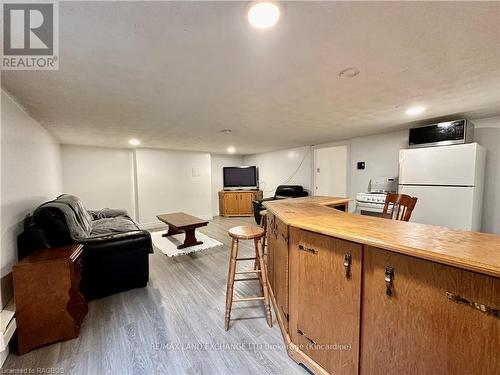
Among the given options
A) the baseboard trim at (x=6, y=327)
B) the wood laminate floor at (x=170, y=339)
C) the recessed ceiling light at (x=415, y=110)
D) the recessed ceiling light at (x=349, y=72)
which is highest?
the recessed ceiling light at (x=415, y=110)

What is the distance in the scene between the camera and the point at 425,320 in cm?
87

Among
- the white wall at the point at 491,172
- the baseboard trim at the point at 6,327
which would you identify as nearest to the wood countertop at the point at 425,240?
the baseboard trim at the point at 6,327

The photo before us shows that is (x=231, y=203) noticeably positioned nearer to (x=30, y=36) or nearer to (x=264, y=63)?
(x=264, y=63)

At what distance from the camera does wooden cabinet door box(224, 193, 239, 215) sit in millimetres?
6625

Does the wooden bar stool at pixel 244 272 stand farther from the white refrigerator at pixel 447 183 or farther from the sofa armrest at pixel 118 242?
the white refrigerator at pixel 447 183

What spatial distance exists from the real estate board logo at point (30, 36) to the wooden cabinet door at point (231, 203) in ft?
17.6

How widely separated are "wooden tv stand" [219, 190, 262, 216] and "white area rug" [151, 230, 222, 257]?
2114 mm

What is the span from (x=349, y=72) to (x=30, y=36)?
202cm

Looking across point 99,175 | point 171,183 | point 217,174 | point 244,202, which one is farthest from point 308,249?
point 217,174

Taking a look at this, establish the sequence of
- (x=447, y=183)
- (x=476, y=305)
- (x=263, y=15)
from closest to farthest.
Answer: (x=476, y=305) < (x=263, y=15) < (x=447, y=183)

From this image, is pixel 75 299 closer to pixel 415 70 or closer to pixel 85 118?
pixel 85 118

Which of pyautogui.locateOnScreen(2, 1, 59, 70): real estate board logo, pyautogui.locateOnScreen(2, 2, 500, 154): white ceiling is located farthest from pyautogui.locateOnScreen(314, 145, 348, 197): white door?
pyautogui.locateOnScreen(2, 1, 59, 70): real estate board logo

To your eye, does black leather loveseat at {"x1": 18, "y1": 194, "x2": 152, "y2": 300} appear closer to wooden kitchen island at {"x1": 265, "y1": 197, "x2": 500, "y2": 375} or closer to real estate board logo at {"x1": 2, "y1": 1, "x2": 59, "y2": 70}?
real estate board logo at {"x1": 2, "y1": 1, "x2": 59, "y2": 70}

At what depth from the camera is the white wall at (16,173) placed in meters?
1.69
